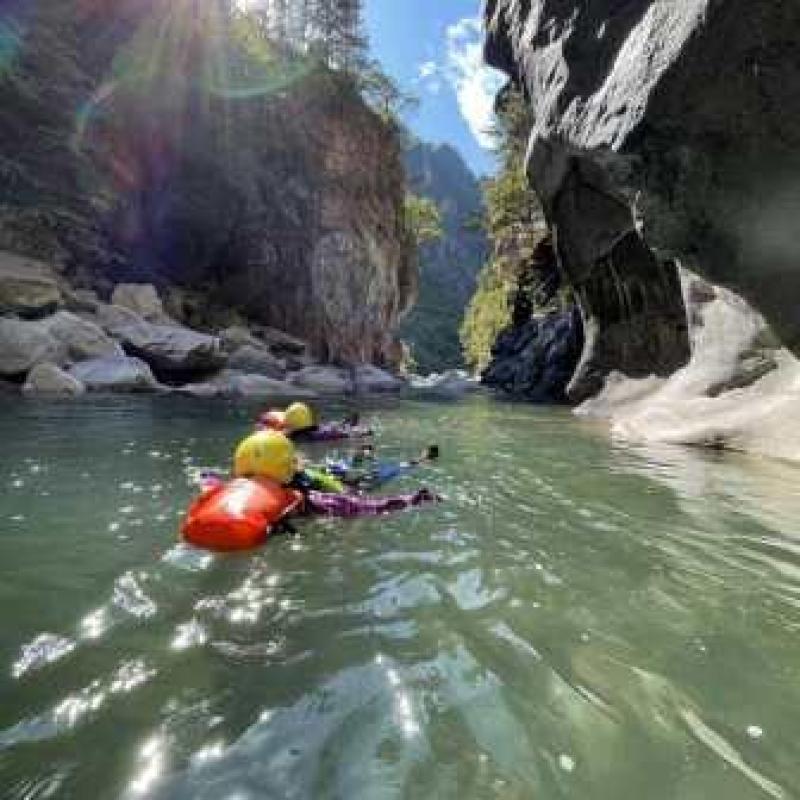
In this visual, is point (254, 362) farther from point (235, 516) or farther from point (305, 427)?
point (235, 516)

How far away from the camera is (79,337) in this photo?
76.1 ft

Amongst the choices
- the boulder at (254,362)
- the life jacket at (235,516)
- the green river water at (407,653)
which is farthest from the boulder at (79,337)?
the life jacket at (235,516)

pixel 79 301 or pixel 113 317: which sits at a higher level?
pixel 79 301

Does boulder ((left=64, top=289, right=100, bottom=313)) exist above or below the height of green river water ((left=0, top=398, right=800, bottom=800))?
above

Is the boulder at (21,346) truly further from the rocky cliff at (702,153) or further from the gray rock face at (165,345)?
the rocky cliff at (702,153)

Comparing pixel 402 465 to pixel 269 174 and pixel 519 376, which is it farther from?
pixel 269 174

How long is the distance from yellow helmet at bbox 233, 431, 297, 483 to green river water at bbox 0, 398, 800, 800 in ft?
1.93

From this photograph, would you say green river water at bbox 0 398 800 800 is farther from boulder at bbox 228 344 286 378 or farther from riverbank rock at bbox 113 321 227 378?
boulder at bbox 228 344 286 378

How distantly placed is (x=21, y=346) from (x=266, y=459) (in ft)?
55.7

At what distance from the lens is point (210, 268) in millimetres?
37312

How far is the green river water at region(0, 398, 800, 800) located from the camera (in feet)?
9.91

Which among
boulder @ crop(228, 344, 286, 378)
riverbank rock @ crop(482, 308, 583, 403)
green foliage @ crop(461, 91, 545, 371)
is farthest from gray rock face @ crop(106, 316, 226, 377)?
green foliage @ crop(461, 91, 545, 371)

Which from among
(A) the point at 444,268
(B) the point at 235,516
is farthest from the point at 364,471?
(A) the point at 444,268

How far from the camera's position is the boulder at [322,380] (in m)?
32.3
